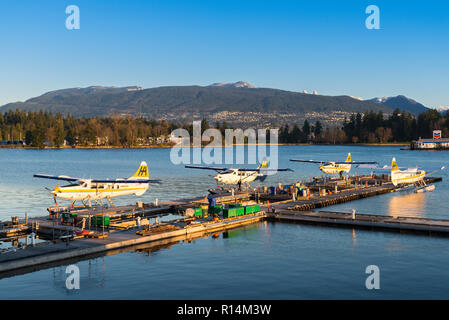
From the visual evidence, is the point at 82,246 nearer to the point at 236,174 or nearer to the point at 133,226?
the point at 133,226

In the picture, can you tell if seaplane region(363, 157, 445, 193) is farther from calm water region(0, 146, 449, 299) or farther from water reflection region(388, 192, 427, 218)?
calm water region(0, 146, 449, 299)

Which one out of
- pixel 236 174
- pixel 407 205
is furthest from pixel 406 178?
pixel 236 174

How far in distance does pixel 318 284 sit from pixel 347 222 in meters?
15.1

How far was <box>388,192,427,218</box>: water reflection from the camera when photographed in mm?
46878

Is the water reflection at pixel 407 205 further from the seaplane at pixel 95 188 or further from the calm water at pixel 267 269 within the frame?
the seaplane at pixel 95 188

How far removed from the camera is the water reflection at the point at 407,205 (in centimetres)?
4688

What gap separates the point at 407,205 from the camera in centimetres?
5269

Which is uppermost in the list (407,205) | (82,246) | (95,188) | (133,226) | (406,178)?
(95,188)

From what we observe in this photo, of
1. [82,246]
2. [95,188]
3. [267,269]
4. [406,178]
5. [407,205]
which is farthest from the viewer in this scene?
[406,178]

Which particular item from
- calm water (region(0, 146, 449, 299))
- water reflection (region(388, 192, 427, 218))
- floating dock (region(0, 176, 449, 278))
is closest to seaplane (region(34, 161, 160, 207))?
floating dock (region(0, 176, 449, 278))

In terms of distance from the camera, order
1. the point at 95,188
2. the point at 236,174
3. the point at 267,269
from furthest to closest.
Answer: the point at 236,174 → the point at 95,188 → the point at 267,269

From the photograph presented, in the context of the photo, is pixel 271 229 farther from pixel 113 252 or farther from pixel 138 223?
pixel 113 252

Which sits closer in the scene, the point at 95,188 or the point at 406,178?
the point at 95,188

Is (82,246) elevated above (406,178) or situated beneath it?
situated beneath
